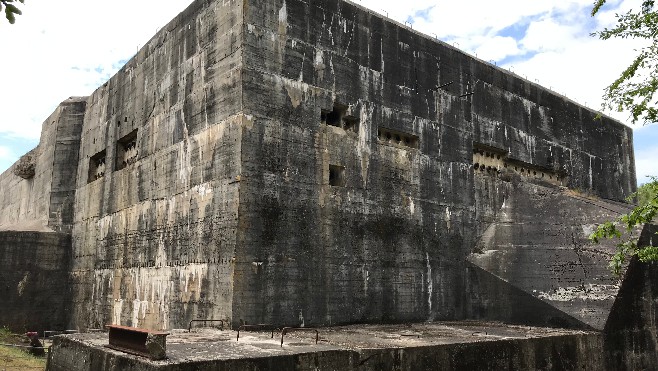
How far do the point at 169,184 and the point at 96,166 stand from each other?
17.8 ft

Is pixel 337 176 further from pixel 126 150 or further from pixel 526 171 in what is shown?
pixel 526 171

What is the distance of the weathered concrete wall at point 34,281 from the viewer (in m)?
13.7

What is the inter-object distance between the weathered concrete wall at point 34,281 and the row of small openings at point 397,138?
9.23 m

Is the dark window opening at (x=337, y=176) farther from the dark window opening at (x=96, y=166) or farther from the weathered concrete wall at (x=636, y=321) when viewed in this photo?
the dark window opening at (x=96, y=166)

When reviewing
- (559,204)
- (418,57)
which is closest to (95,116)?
(418,57)

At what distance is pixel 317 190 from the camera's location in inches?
397

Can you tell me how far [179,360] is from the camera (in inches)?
217

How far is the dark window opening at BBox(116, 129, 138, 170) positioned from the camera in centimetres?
1295

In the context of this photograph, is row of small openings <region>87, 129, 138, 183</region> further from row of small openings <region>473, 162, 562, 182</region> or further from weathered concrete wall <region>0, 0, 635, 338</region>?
row of small openings <region>473, 162, 562, 182</region>

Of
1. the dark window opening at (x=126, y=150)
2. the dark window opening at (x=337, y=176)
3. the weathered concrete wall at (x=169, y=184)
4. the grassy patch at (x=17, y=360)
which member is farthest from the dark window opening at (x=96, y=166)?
the dark window opening at (x=337, y=176)

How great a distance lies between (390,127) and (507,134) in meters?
4.35

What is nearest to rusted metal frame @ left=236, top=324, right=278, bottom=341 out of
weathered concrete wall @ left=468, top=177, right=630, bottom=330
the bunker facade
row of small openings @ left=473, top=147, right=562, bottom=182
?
the bunker facade

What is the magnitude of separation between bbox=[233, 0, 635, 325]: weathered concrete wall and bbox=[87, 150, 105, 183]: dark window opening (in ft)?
23.1

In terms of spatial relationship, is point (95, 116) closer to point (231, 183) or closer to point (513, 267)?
point (231, 183)
